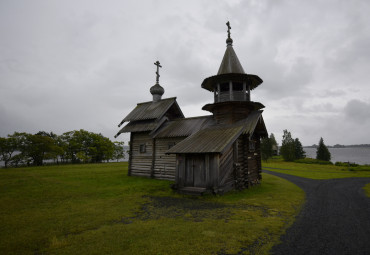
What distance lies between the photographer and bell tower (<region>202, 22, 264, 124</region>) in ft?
56.9

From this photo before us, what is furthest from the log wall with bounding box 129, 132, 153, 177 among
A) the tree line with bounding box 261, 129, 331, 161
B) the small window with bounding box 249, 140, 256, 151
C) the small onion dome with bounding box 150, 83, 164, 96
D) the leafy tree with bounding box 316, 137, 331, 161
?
the leafy tree with bounding box 316, 137, 331, 161

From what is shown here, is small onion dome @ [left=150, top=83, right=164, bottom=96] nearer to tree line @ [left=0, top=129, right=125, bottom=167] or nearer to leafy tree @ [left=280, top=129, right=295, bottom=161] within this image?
tree line @ [left=0, top=129, right=125, bottom=167]

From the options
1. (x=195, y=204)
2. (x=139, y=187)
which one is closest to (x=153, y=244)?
(x=195, y=204)

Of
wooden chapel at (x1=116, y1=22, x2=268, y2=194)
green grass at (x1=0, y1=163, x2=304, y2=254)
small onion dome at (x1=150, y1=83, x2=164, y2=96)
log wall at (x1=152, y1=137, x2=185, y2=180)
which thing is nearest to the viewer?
green grass at (x1=0, y1=163, x2=304, y2=254)

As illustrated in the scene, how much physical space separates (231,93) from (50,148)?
4904 centimetres

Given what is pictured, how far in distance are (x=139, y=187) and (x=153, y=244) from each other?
1103 centimetres

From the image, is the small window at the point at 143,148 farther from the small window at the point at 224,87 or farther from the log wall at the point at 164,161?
the small window at the point at 224,87

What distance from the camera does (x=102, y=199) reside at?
12367 mm

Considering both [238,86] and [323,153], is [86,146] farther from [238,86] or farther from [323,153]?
[323,153]

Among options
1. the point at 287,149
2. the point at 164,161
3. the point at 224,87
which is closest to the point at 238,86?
the point at 224,87

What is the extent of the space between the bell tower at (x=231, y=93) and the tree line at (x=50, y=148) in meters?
46.9

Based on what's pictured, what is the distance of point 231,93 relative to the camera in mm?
17359

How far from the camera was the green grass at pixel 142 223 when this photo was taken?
582 cm

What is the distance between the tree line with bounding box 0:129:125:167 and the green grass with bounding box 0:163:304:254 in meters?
40.1
